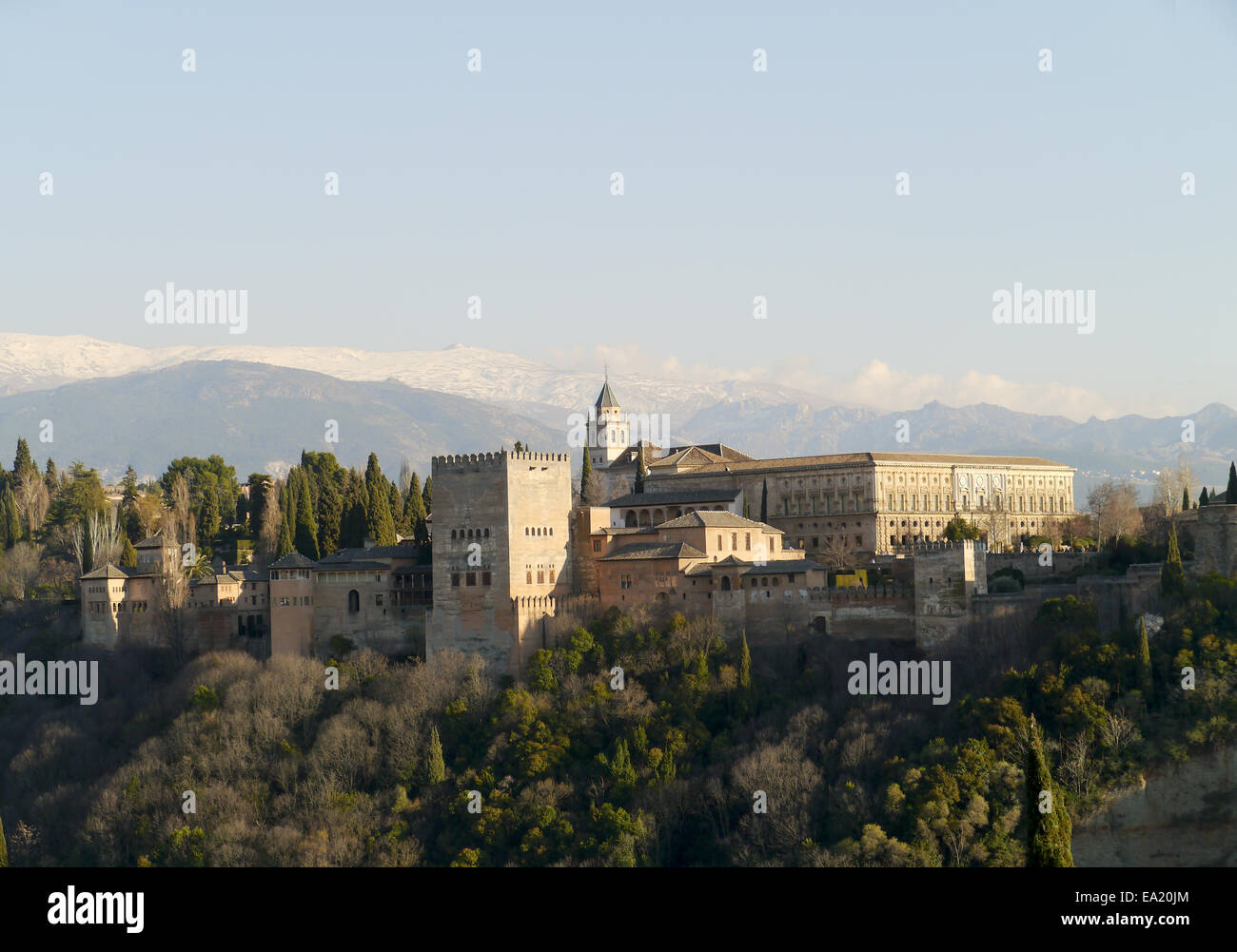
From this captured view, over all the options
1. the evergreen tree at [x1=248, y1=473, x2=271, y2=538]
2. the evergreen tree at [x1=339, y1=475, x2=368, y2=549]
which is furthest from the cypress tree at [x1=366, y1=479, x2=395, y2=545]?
the evergreen tree at [x1=248, y1=473, x2=271, y2=538]

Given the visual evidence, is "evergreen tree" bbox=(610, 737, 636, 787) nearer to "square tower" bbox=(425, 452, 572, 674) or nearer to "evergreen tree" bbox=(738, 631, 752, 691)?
"evergreen tree" bbox=(738, 631, 752, 691)

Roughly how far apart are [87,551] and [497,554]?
27.4m

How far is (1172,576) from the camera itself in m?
46.7

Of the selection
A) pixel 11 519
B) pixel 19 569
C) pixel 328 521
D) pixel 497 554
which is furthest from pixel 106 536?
pixel 497 554

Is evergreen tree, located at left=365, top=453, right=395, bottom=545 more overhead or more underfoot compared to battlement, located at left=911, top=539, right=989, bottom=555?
more overhead

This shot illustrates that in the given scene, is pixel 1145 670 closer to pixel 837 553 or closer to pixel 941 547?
pixel 941 547

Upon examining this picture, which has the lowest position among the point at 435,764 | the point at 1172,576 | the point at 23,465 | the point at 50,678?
the point at 435,764

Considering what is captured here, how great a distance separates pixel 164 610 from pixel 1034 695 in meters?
30.7

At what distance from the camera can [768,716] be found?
48.5 meters

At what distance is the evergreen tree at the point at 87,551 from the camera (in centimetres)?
7038

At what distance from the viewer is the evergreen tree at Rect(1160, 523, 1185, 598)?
4659cm

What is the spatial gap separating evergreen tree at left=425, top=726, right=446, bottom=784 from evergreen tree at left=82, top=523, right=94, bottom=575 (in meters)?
25.1
